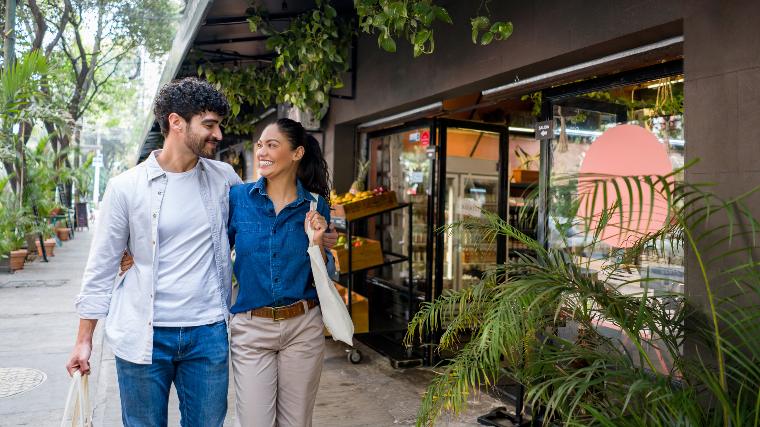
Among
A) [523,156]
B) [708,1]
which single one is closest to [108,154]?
[523,156]

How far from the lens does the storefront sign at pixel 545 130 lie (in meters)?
3.94

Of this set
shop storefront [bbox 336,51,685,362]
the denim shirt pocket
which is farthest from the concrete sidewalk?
the denim shirt pocket

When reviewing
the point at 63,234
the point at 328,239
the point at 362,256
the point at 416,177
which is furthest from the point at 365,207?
the point at 63,234

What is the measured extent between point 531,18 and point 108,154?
229ft

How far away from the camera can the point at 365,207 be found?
217 inches

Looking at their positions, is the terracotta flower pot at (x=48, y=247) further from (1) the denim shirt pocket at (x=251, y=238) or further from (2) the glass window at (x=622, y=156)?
(1) the denim shirt pocket at (x=251, y=238)

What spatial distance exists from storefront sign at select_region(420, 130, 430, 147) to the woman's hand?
11.1ft

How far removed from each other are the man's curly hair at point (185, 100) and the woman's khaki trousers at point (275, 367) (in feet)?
2.67

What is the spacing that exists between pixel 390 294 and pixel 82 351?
4.72m

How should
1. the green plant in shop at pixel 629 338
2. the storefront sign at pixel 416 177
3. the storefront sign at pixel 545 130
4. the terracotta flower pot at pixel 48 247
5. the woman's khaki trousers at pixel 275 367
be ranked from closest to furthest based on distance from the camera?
the green plant in shop at pixel 629 338 < the woman's khaki trousers at pixel 275 367 < the storefront sign at pixel 545 130 < the storefront sign at pixel 416 177 < the terracotta flower pot at pixel 48 247

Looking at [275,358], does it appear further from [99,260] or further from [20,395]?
[20,395]

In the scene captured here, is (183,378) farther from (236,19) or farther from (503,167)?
(503,167)

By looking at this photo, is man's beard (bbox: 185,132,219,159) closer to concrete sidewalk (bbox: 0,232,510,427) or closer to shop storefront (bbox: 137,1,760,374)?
shop storefront (bbox: 137,1,760,374)

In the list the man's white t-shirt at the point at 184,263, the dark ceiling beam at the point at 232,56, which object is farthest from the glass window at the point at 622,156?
the dark ceiling beam at the point at 232,56
